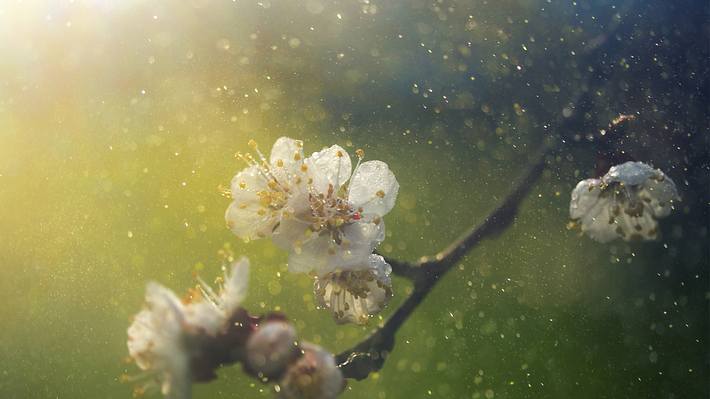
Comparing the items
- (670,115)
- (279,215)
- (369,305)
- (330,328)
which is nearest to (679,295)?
(670,115)

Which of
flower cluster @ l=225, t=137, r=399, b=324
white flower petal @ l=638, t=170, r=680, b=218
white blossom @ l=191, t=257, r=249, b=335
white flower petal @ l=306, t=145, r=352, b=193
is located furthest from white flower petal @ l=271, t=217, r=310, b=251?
white flower petal @ l=638, t=170, r=680, b=218

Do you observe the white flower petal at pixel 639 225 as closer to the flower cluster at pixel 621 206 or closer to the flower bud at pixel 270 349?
the flower cluster at pixel 621 206

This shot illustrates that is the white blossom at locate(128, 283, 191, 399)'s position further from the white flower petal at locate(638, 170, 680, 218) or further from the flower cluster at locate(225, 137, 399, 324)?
the white flower petal at locate(638, 170, 680, 218)

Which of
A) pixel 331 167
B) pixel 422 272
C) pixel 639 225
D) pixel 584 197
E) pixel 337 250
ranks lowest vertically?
pixel 639 225

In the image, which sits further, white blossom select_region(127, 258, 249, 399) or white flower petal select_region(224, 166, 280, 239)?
white flower petal select_region(224, 166, 280, 239)

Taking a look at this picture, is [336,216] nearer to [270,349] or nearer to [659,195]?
[270,349]

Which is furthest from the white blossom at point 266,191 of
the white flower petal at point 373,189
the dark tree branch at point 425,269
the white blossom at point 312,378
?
the white blossom at point 312,378

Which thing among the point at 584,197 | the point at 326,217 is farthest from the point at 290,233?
the point at 584,197
